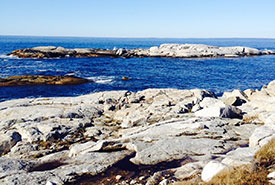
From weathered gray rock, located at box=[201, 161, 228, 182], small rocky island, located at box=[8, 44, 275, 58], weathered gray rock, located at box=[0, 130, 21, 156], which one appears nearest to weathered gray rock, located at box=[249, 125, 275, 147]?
weathered gray rock, located at box=[201, 161, 228, 182]

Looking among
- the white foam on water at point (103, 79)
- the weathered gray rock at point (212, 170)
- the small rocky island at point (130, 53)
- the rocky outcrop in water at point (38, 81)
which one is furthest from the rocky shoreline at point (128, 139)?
the small rocky island at point (130, 53)

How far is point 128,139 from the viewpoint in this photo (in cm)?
1485

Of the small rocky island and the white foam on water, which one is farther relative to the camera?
the small rocky island

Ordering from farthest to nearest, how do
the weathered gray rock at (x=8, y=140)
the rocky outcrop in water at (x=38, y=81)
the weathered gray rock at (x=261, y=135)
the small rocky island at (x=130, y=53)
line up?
1. the small rocky island at (x=130, y=53)
2. the rocky outcrop in water at (x=38, y=81)
3. the weathered gray rock at (x=8, y=140)
4. the weathered gray rock at (x=261, y=135)

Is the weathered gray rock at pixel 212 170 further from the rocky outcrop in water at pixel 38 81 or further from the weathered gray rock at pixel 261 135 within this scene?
the rocky outcrop in water at pixel 38 81

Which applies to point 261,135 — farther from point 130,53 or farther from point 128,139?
point 130,53

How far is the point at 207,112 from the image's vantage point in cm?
1895

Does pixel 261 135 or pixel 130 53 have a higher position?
pixel 130 53

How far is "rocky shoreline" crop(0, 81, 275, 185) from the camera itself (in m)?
10.9

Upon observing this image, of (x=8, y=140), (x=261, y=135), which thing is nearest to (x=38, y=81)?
(x=8, y=140)

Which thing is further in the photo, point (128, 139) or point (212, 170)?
point (128, 139)

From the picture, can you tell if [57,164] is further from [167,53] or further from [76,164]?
[167,53]

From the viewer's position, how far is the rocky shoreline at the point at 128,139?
431 inches

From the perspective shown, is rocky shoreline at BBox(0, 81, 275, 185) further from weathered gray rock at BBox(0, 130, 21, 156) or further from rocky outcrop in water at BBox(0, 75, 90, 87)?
rocky outcrop in water at BBox(0, 75, 90, 87)
